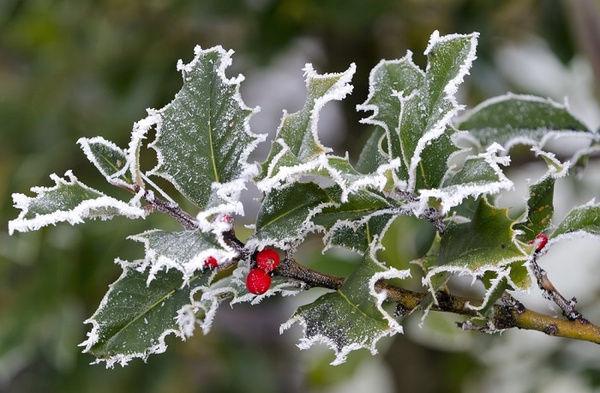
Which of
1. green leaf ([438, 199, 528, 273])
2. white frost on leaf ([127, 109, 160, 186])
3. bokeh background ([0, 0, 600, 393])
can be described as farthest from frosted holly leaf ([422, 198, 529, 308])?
bokeh background ([0, 0, 600, 393])

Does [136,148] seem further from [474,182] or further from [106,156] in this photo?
[474,182]

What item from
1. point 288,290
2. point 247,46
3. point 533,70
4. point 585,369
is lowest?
point 585,369

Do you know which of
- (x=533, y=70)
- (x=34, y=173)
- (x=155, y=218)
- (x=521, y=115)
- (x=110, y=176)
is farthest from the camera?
(x=533, y=70)

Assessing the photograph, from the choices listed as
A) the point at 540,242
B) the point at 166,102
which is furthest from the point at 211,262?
the point at 166,102

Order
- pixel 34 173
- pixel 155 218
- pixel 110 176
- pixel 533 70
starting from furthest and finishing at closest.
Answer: pixel 533 70 → pixel 34 173 → pixel 155 218 → pixel 110 176

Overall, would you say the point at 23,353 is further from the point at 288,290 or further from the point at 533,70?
the point at 533,70

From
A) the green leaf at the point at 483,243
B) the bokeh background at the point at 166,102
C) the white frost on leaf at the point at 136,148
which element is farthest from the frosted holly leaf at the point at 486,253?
the bokeh background at the point at 166,102

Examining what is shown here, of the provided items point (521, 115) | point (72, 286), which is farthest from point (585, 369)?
point (72, 286)
